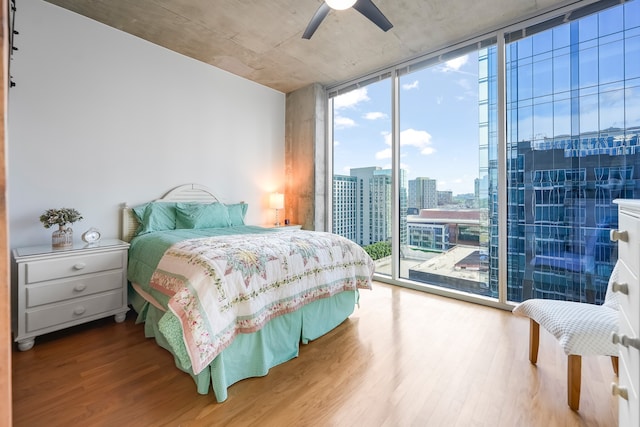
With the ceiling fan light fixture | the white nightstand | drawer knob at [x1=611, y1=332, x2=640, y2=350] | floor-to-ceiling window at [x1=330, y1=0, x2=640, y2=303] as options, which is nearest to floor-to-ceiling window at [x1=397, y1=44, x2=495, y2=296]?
floor-to-ceiling window at [x1=330, y1=0, x2=640, y2=303]

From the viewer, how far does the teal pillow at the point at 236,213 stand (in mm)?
3631

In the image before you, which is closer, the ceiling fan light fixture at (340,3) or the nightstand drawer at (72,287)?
the ceiling fan light fixture at (340,3)

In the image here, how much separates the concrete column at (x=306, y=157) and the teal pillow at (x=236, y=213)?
3.19 feet

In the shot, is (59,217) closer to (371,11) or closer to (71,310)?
(71,310)

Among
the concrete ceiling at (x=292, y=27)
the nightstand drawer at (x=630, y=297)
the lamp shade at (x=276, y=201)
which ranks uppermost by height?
the concrete ceiling at (x=292, y=27)

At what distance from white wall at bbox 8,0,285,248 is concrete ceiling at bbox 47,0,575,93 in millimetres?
232

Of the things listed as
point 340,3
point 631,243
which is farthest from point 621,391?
point 340,3

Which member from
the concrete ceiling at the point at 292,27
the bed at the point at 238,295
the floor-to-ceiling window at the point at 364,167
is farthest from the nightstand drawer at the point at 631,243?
the floor-to-ceiling window at the point at 364,167

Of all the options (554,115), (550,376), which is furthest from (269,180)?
(550,376)

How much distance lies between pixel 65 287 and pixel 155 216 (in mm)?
972

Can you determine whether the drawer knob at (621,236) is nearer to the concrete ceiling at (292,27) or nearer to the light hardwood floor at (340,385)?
the light hardwood floor at (340,385)

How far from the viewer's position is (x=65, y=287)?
89.8 inches

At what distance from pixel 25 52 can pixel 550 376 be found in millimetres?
4734

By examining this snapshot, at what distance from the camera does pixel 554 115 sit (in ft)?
8.86
